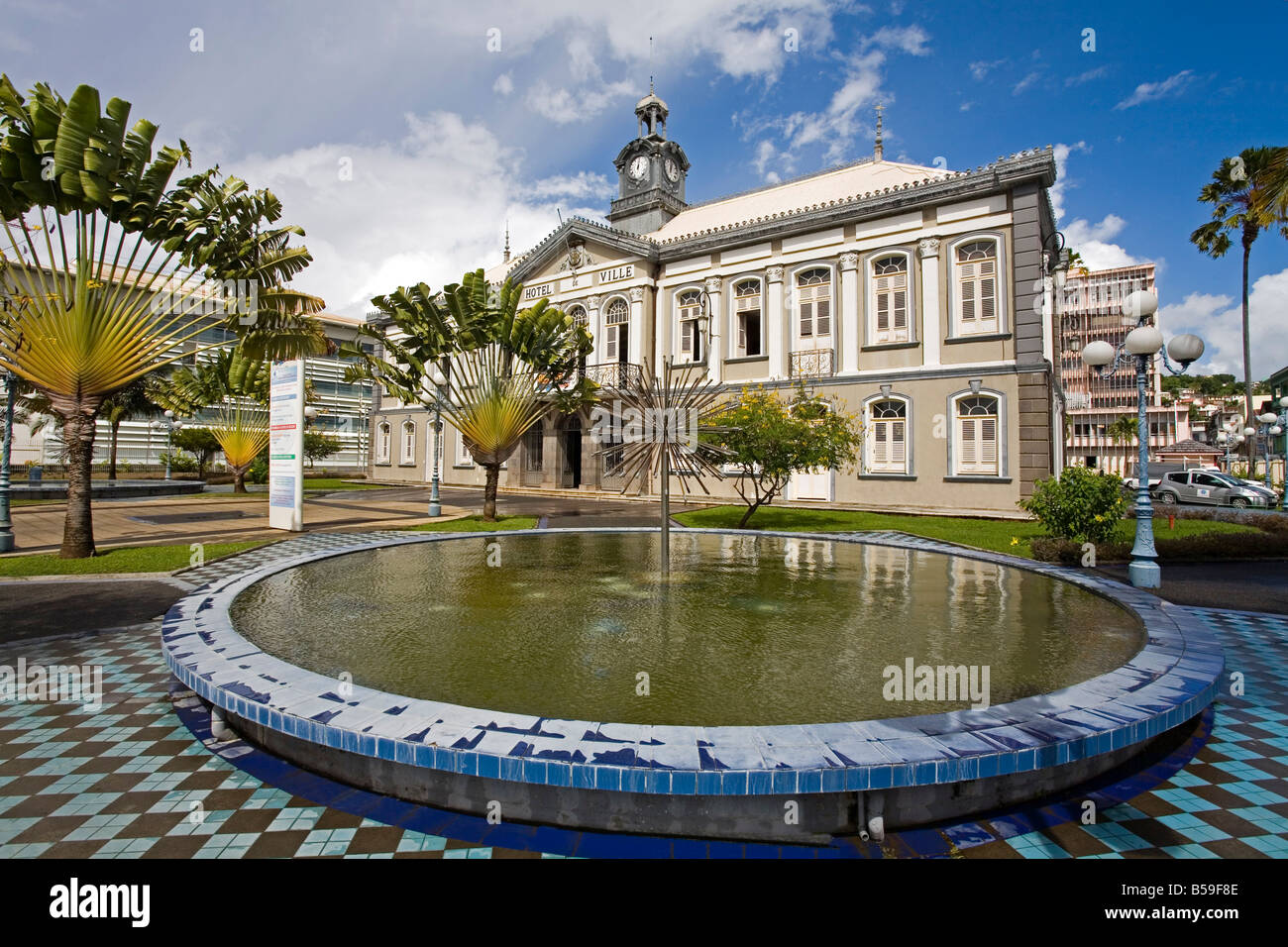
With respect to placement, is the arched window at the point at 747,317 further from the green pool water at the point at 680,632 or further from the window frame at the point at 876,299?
the green pool water at the point at 680,632

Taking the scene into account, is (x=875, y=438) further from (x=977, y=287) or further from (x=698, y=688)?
(x=698, y=688)

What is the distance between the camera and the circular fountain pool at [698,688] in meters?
3.25

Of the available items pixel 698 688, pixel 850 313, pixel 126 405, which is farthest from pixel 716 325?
pixel 126 405

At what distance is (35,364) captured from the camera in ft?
37.7

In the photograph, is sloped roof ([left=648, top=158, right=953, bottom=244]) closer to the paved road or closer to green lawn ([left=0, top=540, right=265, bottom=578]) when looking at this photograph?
the paved road

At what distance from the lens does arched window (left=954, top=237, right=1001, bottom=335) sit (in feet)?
71.1

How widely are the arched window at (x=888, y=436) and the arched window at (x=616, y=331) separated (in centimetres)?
1204

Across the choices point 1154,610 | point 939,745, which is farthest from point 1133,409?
point 939,745

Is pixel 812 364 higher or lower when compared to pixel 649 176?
lower

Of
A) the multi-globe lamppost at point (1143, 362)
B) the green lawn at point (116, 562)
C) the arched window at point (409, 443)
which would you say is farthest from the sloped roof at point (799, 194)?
the green lawn at point (116, 562)

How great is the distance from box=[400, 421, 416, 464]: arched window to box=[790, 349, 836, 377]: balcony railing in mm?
24744

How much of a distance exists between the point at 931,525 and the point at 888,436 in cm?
653

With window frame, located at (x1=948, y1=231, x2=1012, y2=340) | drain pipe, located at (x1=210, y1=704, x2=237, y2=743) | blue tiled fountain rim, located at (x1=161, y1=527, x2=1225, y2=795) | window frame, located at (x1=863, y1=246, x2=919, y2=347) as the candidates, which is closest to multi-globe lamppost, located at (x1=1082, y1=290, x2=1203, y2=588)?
blue tiled fountain rim, located at (x1=161, y1=527, x2=1225, y2=795)

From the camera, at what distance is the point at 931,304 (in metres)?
22.7
